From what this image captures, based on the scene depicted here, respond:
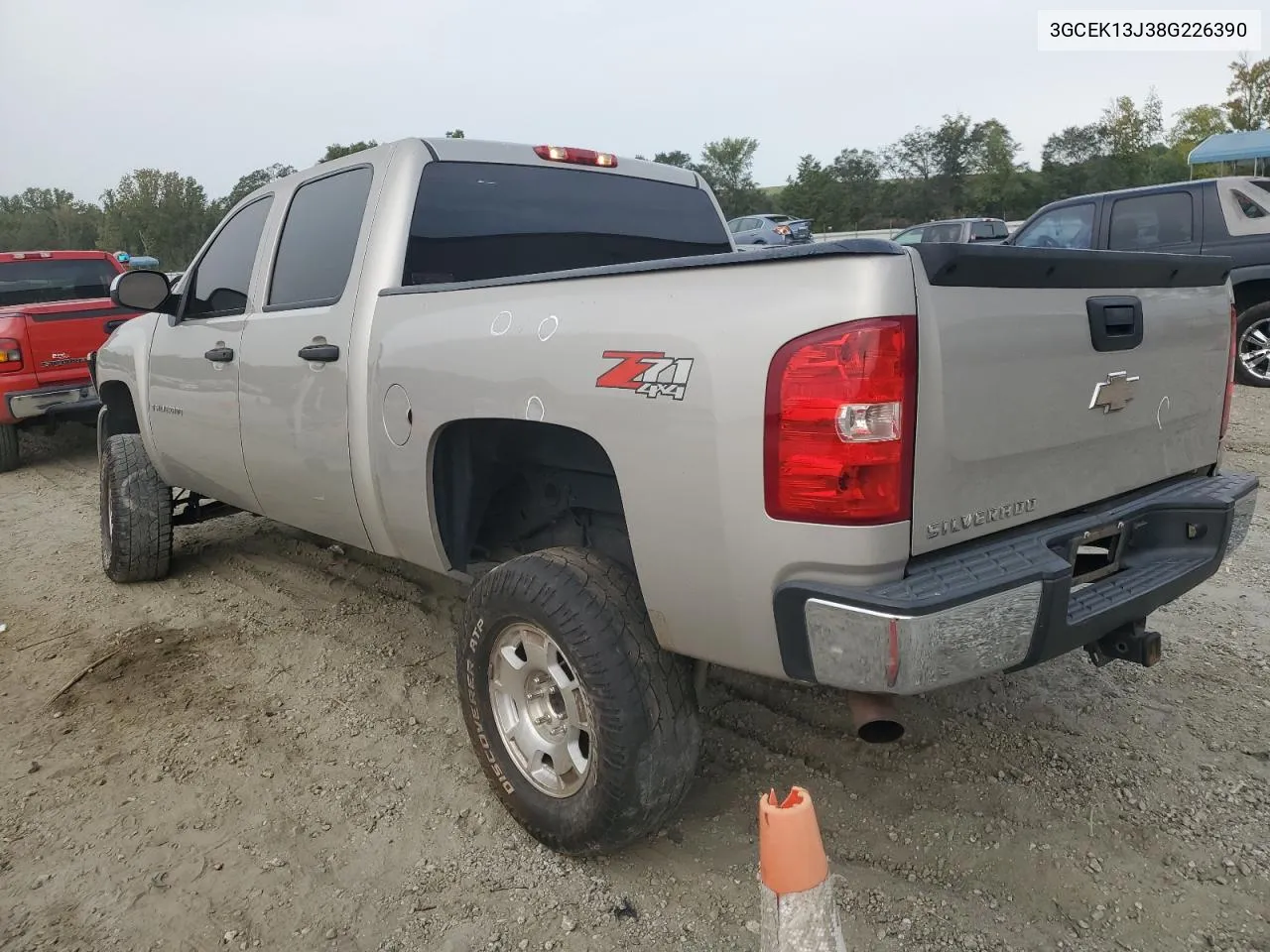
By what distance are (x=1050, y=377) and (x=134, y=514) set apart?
14.6ft

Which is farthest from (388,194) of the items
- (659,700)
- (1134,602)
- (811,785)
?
(1134,602)

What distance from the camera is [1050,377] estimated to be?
2.14m

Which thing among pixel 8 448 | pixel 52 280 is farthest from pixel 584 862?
pixel 52 280

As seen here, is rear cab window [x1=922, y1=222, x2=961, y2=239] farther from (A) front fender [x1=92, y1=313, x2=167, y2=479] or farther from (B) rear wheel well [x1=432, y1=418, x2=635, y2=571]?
(B) rear wheel well [x1=432, y1=418, x2=635, y2=571]

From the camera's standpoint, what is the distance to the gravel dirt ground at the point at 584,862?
2307 mm

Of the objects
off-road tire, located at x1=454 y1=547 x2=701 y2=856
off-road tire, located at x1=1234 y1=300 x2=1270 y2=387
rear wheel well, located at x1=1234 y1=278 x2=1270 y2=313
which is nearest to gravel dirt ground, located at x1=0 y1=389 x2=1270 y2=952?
off-road tire, located at x1=454 y1=547 x2=701 y2=856

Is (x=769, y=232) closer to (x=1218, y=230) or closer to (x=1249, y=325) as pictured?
(x=1218, y=230)

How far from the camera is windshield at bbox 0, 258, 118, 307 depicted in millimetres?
9750

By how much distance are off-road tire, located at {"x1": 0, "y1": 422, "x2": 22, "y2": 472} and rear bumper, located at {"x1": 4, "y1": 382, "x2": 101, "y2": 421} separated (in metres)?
0.45

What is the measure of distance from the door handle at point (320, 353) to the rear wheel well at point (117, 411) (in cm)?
262

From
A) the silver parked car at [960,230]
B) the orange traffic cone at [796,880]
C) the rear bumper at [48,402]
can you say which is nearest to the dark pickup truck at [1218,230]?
the silver parked car at [960,230]

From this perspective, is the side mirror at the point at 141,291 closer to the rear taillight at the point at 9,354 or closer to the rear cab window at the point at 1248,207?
the rear taillight at the point at 9,354

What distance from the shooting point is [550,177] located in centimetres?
363

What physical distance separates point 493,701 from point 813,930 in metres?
1.38
